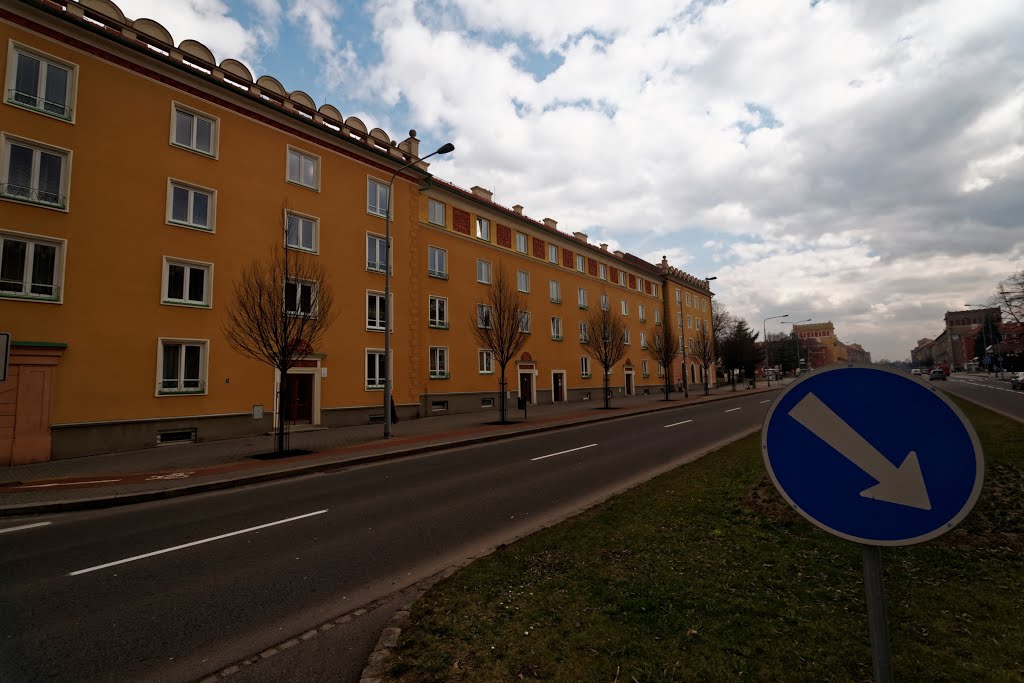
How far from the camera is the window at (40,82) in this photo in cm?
1431

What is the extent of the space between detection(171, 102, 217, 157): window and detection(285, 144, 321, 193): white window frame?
2.87 meters

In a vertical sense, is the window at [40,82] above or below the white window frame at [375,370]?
above

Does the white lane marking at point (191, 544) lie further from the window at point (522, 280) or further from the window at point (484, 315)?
the window at point (522, 280)

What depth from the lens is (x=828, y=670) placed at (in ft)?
9.41

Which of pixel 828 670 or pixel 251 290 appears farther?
pixel 251 290

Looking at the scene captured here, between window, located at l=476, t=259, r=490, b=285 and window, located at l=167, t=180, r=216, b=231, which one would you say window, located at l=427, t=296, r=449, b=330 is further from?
window, located at l=167, t=180, r=216, b=231

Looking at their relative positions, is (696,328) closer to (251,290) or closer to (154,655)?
(251,290)

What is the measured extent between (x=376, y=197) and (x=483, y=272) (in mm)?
8762

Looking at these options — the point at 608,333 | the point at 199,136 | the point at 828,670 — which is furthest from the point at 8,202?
the point at 608,333

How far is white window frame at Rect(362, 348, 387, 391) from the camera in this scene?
893 inches

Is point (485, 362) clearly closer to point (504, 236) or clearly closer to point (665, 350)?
point (504, 236)

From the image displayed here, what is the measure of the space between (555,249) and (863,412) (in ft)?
121

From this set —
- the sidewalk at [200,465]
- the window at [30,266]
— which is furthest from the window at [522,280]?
the window at [30,266]

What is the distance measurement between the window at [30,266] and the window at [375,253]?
1130 centimetres
